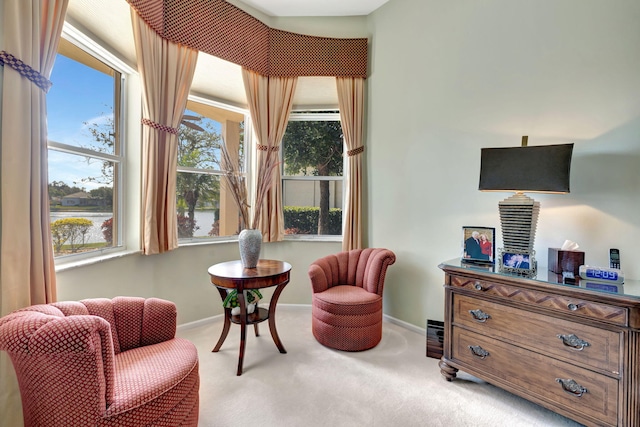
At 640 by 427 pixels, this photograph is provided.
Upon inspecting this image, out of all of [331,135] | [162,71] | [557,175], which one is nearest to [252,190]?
[331,135]

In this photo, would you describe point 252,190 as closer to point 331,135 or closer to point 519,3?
point 331,135

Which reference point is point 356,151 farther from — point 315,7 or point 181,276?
point 181,276

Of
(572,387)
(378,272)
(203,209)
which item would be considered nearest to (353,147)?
(378,272)

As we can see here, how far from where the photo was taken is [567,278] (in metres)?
1.78

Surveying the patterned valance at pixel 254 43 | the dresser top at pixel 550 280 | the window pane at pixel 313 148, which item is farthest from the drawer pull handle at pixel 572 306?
the patterned valance at pixel 254 43

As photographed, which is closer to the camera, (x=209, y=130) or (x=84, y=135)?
(x=84, y=135)

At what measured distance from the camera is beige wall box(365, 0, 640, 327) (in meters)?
1.91

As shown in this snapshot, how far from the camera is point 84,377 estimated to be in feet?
3.77

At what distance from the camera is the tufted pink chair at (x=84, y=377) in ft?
3.61

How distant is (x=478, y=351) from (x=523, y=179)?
1.21 metres

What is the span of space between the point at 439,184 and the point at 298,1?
2591mm

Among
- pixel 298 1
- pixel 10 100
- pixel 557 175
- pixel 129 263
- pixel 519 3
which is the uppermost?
pixel 298 1

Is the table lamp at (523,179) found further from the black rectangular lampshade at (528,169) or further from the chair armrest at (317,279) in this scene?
the chair armrest at (317,279)

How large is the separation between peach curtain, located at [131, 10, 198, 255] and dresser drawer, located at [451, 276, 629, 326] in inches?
101
